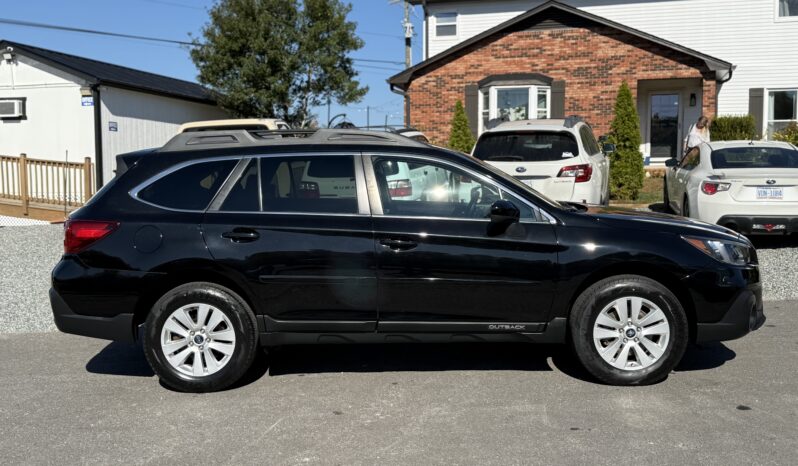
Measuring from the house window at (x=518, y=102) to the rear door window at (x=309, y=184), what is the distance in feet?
51.6

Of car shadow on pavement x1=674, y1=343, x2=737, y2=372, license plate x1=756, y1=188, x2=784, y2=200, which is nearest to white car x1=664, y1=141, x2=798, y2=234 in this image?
license plate x1=756, y1=188, x2=784, y2=200

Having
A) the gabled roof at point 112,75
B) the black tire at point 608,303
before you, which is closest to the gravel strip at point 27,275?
the black tire at point 608,303

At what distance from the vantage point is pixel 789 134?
1927cm

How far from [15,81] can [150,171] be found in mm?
17735

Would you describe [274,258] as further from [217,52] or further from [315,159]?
[217,52]

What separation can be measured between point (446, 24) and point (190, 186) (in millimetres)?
20885

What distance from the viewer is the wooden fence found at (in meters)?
16.6

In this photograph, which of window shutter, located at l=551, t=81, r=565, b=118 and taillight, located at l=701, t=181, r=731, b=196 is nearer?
taillight, located at l=701, t=181, r=731, b=196

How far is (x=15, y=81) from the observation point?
20.6 metres

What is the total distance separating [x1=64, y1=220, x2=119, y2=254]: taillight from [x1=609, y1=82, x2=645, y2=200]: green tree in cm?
1363

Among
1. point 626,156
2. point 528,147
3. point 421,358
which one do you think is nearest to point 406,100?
point 626,156

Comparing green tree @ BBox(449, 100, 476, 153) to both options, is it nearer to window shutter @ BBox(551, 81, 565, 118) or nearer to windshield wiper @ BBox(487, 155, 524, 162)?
window shutter @ BBox(551, 81, 565, 118)

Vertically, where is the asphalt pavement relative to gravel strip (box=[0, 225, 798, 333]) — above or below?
below

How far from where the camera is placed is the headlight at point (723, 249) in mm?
5336
